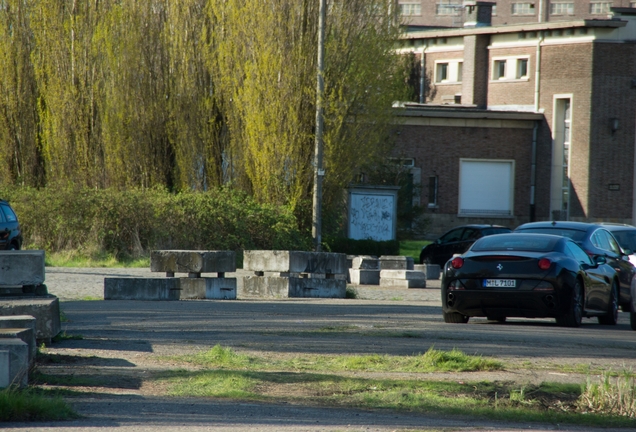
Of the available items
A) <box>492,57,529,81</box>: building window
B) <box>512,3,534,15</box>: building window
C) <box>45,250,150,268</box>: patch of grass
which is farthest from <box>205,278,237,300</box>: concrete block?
<box>512,3,534,15</box>: building window

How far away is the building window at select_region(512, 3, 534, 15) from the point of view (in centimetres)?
9588

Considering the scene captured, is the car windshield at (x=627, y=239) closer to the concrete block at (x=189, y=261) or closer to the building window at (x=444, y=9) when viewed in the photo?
the concrete block at (x=189, y=261)

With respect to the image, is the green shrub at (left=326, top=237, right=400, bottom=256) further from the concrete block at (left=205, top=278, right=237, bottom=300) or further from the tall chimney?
the tall chimney

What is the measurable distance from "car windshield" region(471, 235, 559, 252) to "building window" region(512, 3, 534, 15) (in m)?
86.1

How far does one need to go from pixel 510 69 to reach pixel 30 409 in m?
48.5

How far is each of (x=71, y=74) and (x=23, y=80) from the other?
1732mm

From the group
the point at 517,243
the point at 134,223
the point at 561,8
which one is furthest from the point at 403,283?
the point at 561,8

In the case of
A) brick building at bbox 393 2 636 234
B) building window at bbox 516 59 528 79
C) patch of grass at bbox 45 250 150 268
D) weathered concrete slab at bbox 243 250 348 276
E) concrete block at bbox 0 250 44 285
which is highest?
building window at bbox 516 59 528 79

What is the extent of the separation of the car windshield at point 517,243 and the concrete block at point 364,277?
10.4 metres

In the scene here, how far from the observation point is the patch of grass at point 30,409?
20.4 feet

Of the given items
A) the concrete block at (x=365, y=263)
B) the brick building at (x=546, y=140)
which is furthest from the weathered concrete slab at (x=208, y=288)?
the brick building at (x=546, y=140)

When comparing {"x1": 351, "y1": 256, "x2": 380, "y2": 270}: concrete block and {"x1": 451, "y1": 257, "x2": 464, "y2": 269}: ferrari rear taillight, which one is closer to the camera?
{"x1": 451, "y1": 257, "x2": 464, "y2": 269}: ferrari rear taillight

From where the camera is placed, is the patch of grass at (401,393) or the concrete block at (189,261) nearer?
the patch of grass at (401,393)

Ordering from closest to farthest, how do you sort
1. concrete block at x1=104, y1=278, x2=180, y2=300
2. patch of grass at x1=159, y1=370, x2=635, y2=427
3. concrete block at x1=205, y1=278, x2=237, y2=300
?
patch of grass at x1=159, y1=370, x2=635, y2=427 < concrete block at x1=104, y1=278, x2=180, y2=300 < concrete block at x1=205, y1=278, x2=237, y2=300
